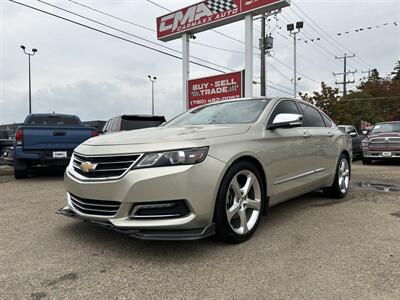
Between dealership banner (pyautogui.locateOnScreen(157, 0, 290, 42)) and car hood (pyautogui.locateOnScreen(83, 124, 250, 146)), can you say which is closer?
car hood (pyautogui.locateOnScreen(83, 124, 250, 146))

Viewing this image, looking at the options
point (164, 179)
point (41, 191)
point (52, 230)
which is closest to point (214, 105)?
point (164, 179)

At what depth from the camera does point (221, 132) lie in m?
3.58

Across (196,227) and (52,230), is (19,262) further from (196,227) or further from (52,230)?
(196,227)

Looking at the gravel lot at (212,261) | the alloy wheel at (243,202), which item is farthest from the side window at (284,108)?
the gravel lot at (212,261)

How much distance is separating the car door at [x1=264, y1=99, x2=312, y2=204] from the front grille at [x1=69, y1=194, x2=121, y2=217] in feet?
5.65

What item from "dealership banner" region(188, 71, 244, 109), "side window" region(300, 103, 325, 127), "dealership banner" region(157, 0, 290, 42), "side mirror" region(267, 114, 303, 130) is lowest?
"side mirror" region(267, 114, 303, 130)

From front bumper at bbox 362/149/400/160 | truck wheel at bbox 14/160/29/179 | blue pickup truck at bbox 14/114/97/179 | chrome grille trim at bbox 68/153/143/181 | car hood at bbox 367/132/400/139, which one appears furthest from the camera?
car hood at bbox 367/132/400/139

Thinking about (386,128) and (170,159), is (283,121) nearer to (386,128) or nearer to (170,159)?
(170,159)

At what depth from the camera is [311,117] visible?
17.7 ft

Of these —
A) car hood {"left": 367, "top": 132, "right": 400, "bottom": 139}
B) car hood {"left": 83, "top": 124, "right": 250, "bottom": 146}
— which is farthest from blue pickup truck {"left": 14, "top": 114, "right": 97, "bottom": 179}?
car hood {"left": 367, "top": 132, "right": 400, "bottom": 139}

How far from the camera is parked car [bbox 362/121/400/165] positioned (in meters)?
12.2

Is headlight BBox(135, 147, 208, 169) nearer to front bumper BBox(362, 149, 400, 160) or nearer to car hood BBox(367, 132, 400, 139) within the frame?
front bumper BBox(362, 149, 400, 160)

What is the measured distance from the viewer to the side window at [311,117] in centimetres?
520

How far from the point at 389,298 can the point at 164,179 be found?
1895mm
